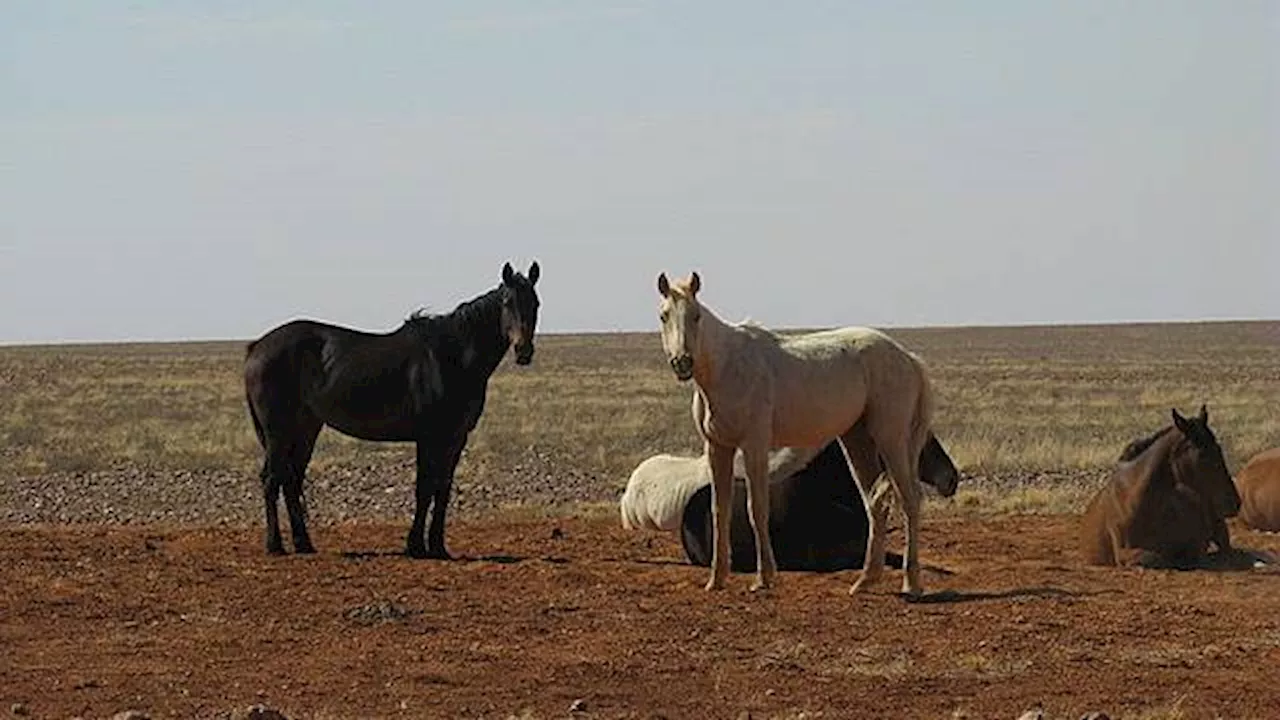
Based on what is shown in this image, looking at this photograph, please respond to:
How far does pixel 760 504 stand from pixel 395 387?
379 centimetres

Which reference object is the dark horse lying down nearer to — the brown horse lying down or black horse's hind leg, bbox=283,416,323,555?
the brown horse lying down

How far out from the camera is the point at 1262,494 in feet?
57.5

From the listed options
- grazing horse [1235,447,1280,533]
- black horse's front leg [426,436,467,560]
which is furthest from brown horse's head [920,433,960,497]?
grazing horse [1235,447,1280,533]

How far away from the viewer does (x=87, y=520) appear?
20641 millimetres

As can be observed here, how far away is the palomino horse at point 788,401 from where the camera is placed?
12.6 metres

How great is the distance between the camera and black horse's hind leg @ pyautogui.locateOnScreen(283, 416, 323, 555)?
15398mm

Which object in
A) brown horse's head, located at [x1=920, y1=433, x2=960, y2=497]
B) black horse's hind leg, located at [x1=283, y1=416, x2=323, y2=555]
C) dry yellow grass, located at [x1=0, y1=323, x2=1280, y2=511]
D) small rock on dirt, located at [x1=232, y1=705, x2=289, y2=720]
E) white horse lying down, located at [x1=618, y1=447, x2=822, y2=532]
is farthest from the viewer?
dry yellow grass, located at [x1=0, y1=323, x2=1280, y2=511]

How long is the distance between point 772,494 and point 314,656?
481 cm

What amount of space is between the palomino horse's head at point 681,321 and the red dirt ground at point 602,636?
56.8 inches

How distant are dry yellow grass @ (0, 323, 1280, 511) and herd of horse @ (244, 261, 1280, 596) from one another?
564 centimetres

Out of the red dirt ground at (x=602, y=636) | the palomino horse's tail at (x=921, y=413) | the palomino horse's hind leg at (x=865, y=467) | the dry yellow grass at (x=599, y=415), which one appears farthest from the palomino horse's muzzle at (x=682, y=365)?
the dry yellow grass at (x=599, y=415)

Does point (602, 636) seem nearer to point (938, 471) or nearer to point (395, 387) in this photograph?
point (938, 471)

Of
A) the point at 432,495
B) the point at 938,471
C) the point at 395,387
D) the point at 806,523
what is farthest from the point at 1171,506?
the point at 395,387

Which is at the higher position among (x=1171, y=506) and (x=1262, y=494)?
(x=1171, y=506)
